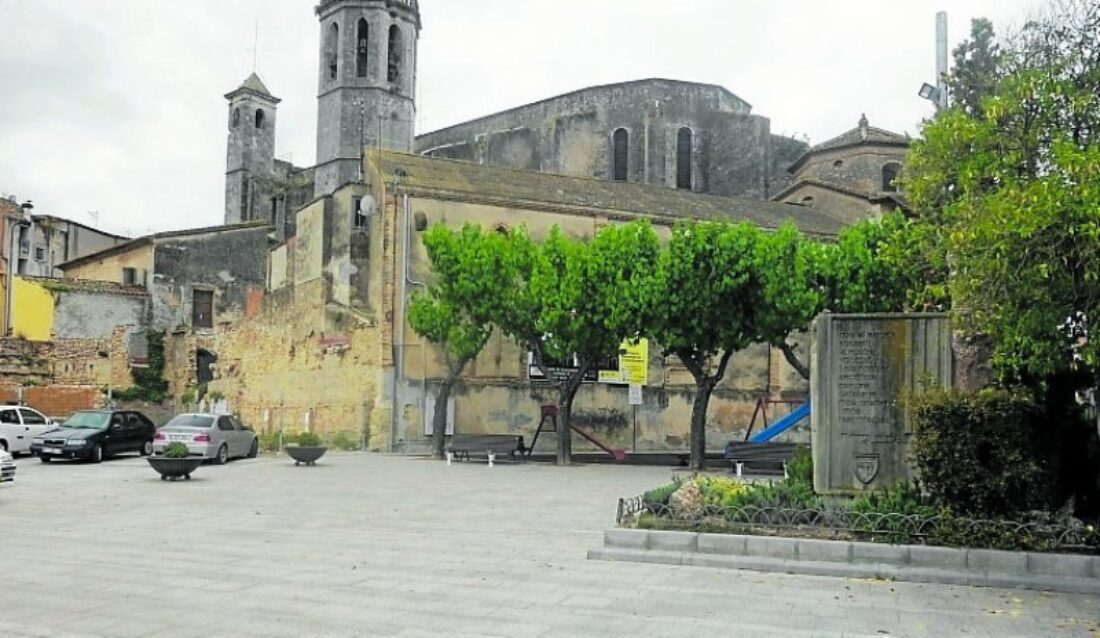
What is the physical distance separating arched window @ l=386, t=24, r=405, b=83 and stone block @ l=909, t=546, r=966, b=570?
194ft

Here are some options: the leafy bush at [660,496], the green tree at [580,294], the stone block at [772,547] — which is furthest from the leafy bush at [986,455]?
the green tree at [580,294]

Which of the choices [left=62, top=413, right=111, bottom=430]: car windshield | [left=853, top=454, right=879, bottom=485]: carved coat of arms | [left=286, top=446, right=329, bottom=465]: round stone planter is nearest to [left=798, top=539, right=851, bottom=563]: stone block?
[left=853, top=454, right=879, bottom=485]: carved coat of arms

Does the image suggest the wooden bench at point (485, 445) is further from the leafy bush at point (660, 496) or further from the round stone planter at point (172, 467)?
the leafy bush at point (660, 496)

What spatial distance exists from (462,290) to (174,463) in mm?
9380

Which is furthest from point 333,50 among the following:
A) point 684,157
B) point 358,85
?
point 684,157

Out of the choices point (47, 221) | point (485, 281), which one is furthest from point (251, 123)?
point (485, 281)

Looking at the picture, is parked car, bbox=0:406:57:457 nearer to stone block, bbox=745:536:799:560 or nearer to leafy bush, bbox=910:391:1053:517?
stone block, bbox=745:536:799:560

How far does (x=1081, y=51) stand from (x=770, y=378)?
28254 mm

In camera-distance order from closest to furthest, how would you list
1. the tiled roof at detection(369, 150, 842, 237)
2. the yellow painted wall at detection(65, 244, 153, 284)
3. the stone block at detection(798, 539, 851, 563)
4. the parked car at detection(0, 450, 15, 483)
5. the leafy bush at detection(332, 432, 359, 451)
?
the stone block at detection(798, 539, 851, 563) < the parked car at detection(0, 450, 15, 483) < the leafy bush at detection(332, 432, 359, 451) < the tiled roof at detection(369, 150, 842, 237) < the yellow painted wall at detection(65, 244, 153, 284)

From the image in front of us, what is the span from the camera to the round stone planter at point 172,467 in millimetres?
19797

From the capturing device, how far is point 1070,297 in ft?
27.7

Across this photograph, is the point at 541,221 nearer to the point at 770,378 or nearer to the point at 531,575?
the point at 770,378

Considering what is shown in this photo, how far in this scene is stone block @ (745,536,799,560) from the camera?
9.76 m

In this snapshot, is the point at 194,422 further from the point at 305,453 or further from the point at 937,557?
the point at 937,557
